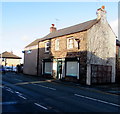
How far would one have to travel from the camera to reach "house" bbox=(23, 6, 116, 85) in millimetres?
19469

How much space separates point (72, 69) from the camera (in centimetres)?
2111

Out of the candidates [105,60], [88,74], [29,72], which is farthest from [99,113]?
[29,72]

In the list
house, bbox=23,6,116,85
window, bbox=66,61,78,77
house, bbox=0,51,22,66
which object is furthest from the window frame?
house, bbox=0,51,22,66

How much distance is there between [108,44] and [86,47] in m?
4.95

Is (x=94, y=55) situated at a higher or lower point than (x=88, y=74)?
higher

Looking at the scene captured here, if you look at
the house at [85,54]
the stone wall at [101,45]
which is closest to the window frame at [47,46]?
the house at [85,54]

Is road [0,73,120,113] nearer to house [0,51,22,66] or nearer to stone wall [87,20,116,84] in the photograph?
stone wall [87,20,116,84]

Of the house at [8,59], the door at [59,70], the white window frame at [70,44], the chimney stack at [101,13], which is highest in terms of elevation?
the chimney stack at [101,13]

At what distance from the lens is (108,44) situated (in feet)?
73.4

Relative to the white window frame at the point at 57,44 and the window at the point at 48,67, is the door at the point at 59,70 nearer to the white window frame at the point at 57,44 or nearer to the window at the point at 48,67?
the window at the point at 48,67

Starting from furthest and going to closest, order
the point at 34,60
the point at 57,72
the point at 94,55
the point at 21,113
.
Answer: the point at 34,60, the point at 57,72, the point at 94,55, the point at 21,113

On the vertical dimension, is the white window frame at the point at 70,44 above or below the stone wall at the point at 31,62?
above

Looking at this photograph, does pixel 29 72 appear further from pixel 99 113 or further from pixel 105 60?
pixel 99 113

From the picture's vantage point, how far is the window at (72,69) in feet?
67.6
